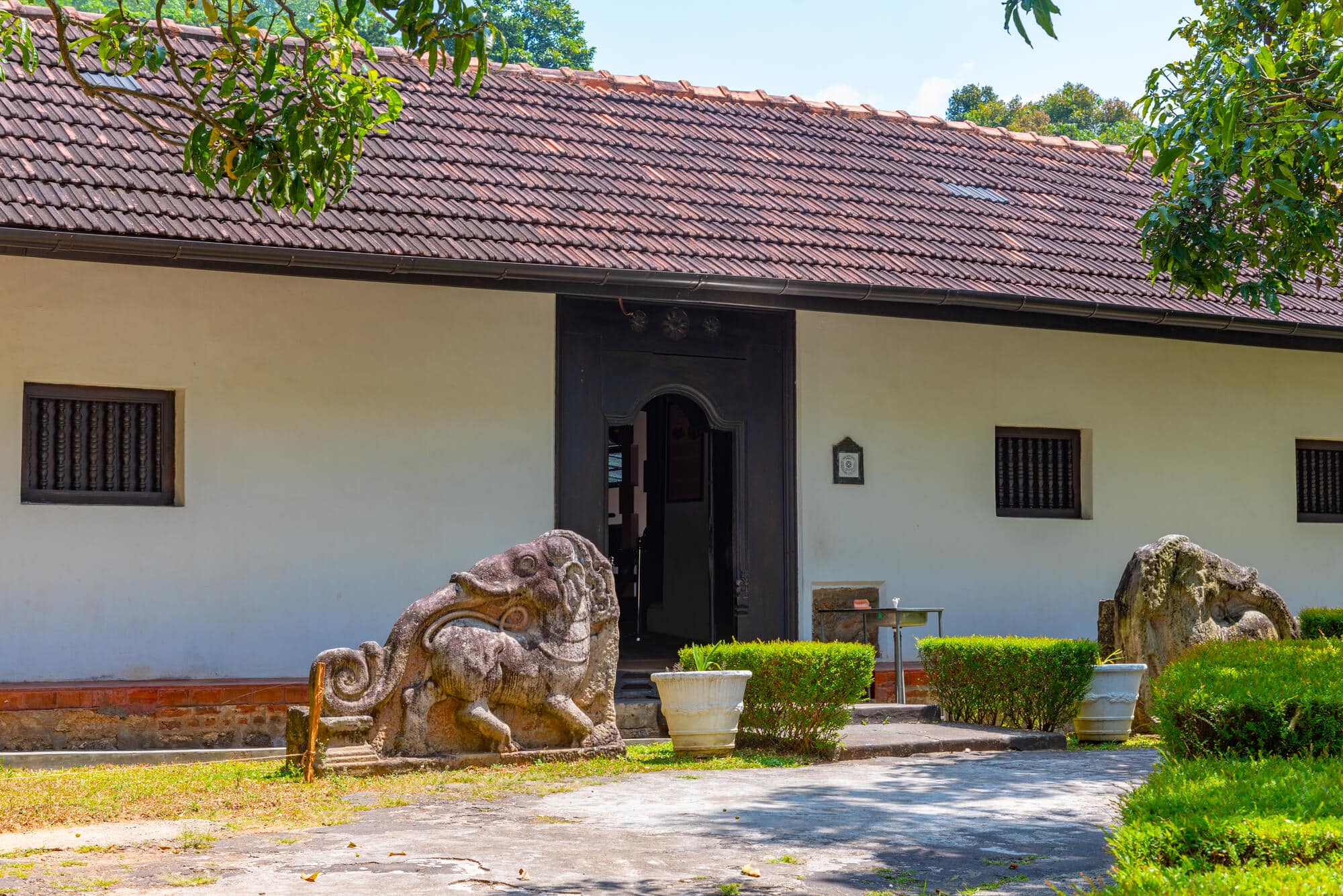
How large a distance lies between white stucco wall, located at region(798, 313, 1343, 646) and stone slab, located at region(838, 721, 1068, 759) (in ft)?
8.36

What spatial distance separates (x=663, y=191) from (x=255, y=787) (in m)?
7.29

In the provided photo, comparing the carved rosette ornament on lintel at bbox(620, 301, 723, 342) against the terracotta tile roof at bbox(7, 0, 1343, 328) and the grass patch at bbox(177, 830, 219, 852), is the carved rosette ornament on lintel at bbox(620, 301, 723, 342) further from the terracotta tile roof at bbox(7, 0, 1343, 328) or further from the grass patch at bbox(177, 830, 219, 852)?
the grass patch at bbox(177, 830, 219, 852)

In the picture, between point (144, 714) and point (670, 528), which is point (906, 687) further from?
point (144, 714)

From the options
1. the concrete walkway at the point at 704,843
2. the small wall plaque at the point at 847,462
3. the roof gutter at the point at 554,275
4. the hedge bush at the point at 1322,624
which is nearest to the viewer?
the concrete walkway at the point at 704,843

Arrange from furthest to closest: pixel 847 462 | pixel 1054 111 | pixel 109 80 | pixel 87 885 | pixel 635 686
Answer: pixel 1054 111, pixel 847 462, pixel 109 80, pixel 635 686, pixel 87 885

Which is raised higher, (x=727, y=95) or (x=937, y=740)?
(x=727, y=95)

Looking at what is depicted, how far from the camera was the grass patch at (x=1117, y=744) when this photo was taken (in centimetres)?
1079

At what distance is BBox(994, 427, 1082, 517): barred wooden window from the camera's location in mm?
14516

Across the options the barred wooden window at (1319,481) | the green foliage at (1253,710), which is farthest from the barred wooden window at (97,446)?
the barred wooden window at (1319,481)

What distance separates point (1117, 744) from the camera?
36.2ft

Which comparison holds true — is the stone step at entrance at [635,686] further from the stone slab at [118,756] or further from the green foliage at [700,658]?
the stone slab at [118,756]

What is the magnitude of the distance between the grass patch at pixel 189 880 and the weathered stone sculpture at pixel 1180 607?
7774mm

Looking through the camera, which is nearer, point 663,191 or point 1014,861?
point 1014,861

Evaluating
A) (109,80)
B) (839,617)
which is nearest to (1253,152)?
(839,617)
